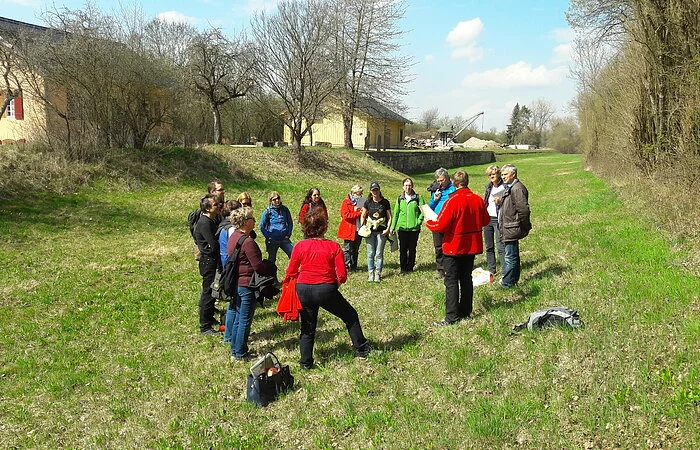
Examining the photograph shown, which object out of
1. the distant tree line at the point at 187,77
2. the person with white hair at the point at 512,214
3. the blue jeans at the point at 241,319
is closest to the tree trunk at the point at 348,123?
the distant tree line at the point at 187,77

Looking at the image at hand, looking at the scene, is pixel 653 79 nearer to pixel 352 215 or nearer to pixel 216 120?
pixel 352 215

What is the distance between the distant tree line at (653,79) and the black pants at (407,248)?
7.02m

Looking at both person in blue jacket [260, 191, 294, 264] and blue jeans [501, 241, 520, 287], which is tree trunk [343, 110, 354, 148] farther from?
blue jeans [501, 241, 520, 287]

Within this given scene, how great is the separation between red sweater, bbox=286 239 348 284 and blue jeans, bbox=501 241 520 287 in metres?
3.37

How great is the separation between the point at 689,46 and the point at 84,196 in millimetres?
17822

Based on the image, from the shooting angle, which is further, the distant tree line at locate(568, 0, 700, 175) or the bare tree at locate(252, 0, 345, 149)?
the bare tree at locate(252, 0, 345, 149)

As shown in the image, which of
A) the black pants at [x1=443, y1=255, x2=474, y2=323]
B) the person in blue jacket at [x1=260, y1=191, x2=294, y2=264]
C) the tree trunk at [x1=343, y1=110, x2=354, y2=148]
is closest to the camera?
the black pants at [x1=443, y1=255, x2=474, y2=323]

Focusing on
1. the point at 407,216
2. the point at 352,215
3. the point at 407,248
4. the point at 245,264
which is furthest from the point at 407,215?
the point at 245,264

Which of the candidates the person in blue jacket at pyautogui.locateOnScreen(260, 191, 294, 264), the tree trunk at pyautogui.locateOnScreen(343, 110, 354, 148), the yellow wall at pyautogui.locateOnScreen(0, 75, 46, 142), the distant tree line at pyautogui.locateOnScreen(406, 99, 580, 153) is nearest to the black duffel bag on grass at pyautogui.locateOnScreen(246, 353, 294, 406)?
the person in blue jacket at pyautogui.locateOnScreen(260, 191, 294, 264)

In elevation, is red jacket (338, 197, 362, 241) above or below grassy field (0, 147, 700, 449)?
above

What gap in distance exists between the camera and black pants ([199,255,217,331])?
22.7 feet

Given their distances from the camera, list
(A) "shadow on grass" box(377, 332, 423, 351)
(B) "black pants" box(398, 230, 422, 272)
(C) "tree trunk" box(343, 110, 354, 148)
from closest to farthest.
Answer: (A) "shadow on grass" box(377, 332, 423, 351)
(B) "black pants" box(398, 230, 422, 272)
(C) "tree trunk" box(343, 110, 354, 148)

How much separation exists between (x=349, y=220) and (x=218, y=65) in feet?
79.0

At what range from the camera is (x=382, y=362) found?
5766mm
